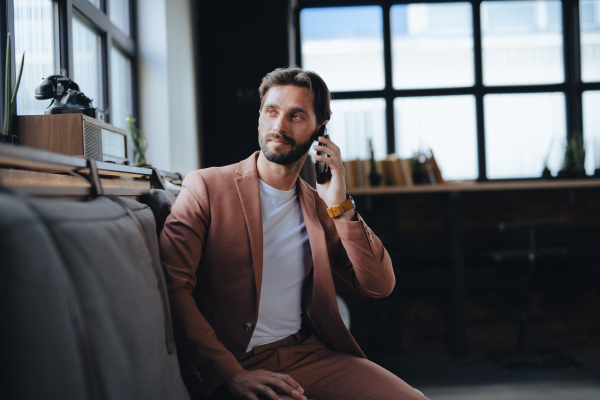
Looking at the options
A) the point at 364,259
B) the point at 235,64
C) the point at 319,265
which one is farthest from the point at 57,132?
the point at 235,64

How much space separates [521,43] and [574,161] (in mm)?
1239

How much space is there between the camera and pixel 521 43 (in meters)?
4.32

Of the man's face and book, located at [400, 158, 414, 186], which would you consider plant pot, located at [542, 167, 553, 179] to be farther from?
the man's face

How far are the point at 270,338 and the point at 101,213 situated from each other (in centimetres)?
76

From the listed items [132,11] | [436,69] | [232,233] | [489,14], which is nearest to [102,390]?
[232,233]

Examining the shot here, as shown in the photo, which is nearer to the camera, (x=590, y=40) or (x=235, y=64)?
(x=235, y=64)

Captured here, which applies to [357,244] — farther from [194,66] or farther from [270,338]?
[194,66]

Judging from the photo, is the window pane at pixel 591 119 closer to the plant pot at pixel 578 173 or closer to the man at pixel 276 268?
the plant pot at pixel 578 173

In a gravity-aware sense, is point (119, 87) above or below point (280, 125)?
above

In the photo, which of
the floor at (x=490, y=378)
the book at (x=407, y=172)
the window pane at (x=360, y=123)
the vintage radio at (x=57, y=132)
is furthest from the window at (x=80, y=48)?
the floor at (x=490, y=378)

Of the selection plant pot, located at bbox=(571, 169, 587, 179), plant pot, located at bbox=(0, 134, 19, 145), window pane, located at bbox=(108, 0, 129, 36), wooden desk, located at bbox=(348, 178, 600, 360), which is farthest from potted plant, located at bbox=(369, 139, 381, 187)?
plant pot, located at bbox=(0, 134, 19, 145)

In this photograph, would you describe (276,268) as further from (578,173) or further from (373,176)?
(578,173)

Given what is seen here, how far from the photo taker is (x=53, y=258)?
59 centimetres

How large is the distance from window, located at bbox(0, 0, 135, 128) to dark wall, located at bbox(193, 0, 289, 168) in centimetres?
65
